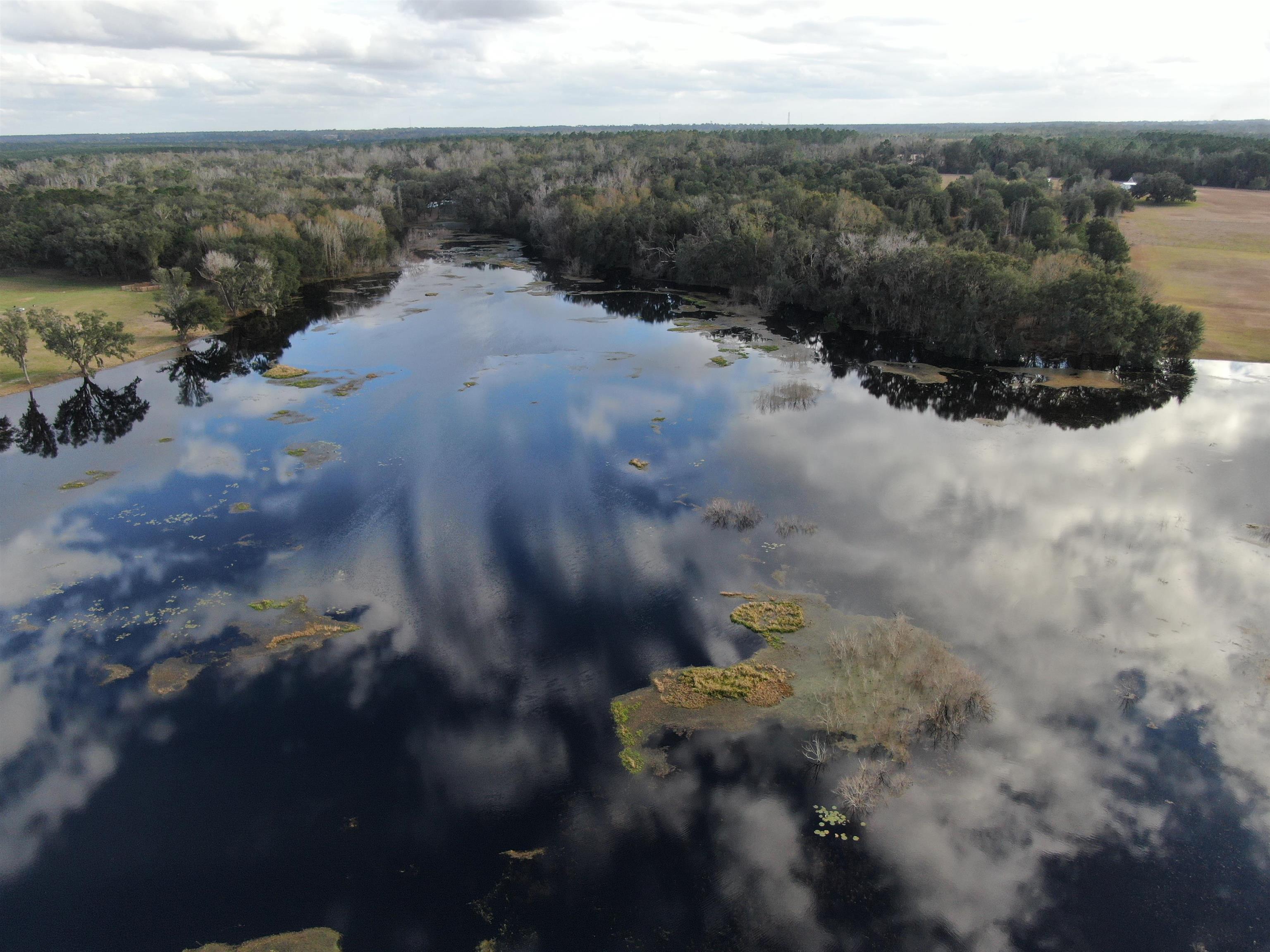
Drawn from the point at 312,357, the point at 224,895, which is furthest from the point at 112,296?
the point at 224,895

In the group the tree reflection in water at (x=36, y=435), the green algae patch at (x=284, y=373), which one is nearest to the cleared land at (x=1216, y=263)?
the green algae patch at (x=284, y=373)

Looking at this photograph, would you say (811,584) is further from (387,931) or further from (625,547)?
(387,931)

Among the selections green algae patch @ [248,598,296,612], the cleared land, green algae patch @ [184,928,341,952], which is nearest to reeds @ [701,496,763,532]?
green algae patch @ [248,598,296,612]

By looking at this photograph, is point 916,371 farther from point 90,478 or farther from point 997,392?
point 90,478

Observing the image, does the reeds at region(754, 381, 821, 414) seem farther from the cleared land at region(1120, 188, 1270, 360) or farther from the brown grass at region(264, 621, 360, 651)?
the cleared land at region(1120, 188, 1270, 360)

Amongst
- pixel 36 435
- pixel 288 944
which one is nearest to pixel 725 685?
pixel 288 944

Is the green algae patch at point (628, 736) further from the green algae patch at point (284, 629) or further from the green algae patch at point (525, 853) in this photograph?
the green algae patch at point (284, 629)

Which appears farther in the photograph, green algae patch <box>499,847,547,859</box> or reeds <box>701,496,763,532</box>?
reeds <box>701,496,763,532</box>
